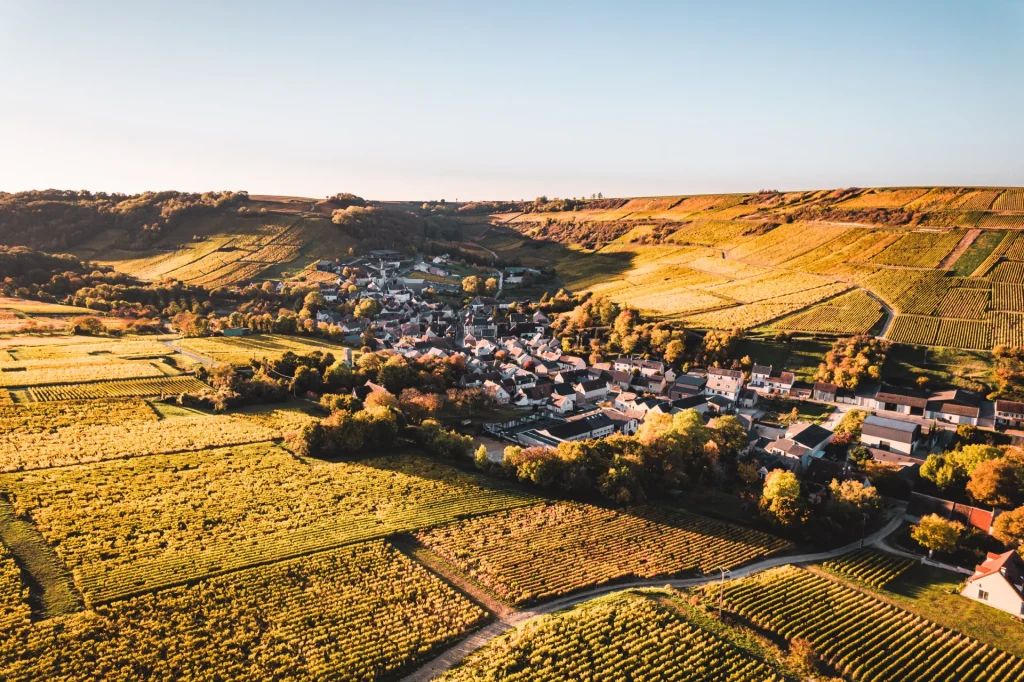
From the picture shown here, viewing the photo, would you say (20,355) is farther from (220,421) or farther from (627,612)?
(627,612)

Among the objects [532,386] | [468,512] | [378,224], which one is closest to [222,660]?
[468,512]

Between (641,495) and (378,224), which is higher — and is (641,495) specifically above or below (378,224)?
below

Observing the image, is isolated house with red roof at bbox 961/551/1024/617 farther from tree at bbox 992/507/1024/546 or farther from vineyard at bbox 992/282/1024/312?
vineyard at bbox 992/282/1024/312

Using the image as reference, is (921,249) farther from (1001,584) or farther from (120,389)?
(120,389)

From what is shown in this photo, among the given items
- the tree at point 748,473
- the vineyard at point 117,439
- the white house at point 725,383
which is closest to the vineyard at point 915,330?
the white house at point 725,383

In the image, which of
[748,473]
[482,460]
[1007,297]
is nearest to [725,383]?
[748,473]

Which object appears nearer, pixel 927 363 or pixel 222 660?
pixel 222 660
